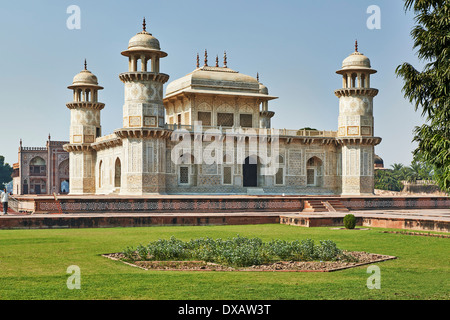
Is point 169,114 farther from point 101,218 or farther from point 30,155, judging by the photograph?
point 30,155

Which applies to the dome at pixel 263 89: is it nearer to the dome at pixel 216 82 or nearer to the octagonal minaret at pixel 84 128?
the dome at pixel 216 82

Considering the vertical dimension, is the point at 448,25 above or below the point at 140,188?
above

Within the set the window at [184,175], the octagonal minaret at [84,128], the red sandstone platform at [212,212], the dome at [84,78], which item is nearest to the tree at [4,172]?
the octagonal minaret at [84,128]

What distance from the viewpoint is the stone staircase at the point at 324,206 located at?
26.0 m

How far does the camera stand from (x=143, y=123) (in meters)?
30.9

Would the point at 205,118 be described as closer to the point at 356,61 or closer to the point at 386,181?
the point at 356,61

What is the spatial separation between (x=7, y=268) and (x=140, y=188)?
70.5 ft

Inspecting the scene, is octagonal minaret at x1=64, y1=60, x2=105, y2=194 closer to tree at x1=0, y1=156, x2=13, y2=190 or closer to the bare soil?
the bare soil

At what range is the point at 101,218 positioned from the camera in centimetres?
1878

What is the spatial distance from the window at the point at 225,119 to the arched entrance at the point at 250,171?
8.12ft

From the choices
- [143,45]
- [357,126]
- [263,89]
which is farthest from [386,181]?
[143,45]

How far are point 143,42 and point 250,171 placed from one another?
9.59m

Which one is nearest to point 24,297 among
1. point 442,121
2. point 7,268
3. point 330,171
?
point 7,268

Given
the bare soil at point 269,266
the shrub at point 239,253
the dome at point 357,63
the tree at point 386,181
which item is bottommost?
the bare soil at point 269,266
